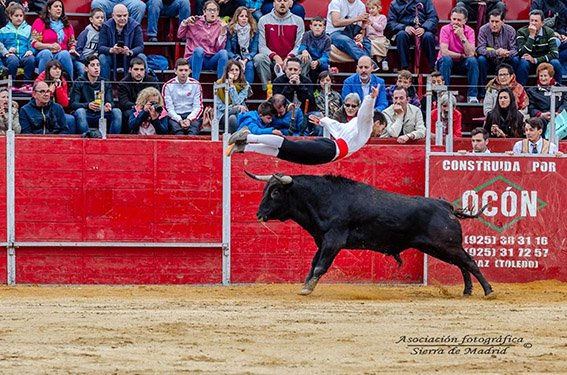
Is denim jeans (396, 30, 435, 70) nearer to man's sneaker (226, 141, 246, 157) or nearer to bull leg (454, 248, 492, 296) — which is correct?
bull leg (454, 248, 492, 296)

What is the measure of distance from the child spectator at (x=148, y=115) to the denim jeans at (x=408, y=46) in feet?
12.8

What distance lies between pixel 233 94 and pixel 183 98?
612 mm

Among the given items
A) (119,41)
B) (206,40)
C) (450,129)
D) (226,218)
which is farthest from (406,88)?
(119,41)

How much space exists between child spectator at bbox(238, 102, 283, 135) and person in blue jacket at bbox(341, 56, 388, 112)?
1143mm

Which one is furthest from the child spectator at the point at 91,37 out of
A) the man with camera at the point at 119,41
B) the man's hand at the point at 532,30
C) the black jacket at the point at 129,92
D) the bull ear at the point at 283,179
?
the man's hand at the point at 532,30

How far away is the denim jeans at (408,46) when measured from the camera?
18.9m

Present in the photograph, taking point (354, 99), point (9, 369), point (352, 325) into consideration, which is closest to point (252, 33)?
point (354, 99)

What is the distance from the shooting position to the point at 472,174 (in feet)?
53.8

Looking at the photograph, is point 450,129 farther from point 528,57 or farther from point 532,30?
point 532,30

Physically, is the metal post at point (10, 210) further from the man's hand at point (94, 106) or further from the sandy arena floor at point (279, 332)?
the man's hand at point (94, 106)

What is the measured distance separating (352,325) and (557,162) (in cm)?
571

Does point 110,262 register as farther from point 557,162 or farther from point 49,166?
point 557,162

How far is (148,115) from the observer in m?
16.6

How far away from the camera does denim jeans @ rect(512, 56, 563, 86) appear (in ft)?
61.0
